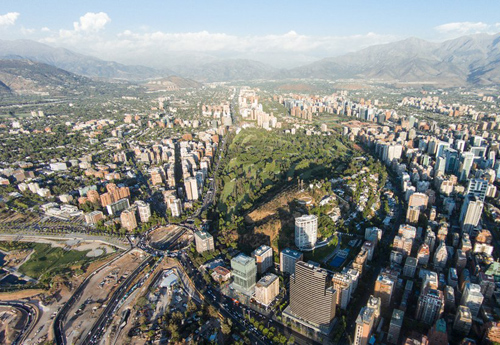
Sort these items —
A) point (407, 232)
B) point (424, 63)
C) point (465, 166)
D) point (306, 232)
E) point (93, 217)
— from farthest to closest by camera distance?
point (424, 63)
point (465, 166)
point (93, 217)
point (407, 232)
point (306, 232)

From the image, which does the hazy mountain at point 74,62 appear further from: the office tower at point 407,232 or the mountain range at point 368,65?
the office tower at point 407,232

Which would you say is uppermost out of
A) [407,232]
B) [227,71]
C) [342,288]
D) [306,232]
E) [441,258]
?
[227,71]

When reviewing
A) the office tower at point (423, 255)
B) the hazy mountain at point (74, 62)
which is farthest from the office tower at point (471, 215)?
the hazy mountain at point (74, 62)

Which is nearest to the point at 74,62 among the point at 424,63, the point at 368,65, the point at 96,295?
the point at 368,65

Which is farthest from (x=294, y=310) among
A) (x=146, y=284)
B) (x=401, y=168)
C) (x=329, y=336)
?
(x=401, y=168)

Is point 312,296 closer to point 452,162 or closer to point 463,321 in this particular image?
point 463,321

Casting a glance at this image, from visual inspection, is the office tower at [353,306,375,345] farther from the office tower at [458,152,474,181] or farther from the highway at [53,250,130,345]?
the office tower at [458,152,474,181]

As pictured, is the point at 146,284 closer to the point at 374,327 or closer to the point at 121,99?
the point at 374,327
